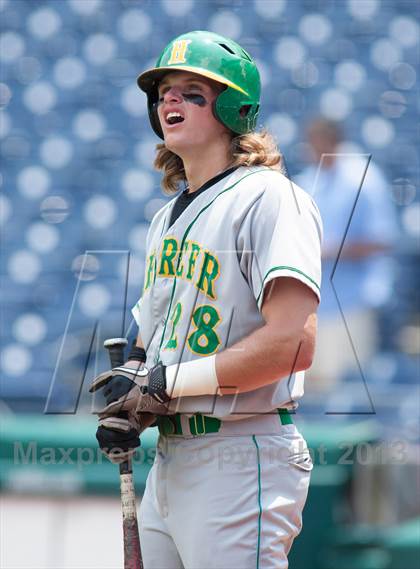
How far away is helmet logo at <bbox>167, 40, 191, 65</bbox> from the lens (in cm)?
169

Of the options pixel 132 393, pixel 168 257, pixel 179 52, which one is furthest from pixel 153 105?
pixel 132 393

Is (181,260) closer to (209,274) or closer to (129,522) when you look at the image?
(209,274)

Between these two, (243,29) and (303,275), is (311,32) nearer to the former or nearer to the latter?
(243,29)

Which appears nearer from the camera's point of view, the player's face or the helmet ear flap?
the player's face

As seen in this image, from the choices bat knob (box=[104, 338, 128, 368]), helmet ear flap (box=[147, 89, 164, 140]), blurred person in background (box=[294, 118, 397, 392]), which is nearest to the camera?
bat knob (box=[104, 338, 128, 368])

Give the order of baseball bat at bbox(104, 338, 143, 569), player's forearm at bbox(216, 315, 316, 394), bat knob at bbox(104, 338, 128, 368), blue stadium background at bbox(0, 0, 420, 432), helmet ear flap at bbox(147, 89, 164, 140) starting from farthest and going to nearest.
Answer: blue stadium background at bbox(0, 0, 420, 432) → helmet ear flap at bbox(147, 89, 164, 140) → bat knob at bbox(104, 338, 128, 368) → baseball bat at bbox(104, 338, 143, 569) → player's forearm at bbox(216, 315, 316, 394)

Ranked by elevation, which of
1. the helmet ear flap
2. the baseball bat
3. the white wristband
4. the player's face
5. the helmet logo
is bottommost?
the baseball bat

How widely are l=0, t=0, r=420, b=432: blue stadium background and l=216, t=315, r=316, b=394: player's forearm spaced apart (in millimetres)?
2476

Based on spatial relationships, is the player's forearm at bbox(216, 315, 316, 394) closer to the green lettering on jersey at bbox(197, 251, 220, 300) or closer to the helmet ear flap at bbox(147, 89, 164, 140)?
the green lettering on jersey at bbox(197, 251, 220, 300)

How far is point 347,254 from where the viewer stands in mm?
3525

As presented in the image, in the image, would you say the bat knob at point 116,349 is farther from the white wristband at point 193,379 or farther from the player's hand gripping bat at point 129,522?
the white wristband at point 193,379

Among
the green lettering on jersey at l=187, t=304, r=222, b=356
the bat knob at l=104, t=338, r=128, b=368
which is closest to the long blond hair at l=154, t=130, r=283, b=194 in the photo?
the green lettering on jersey at l=187, t=304, r=222, b=356

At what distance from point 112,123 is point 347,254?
1743mm

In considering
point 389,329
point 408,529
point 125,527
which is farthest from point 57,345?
point 125,527
